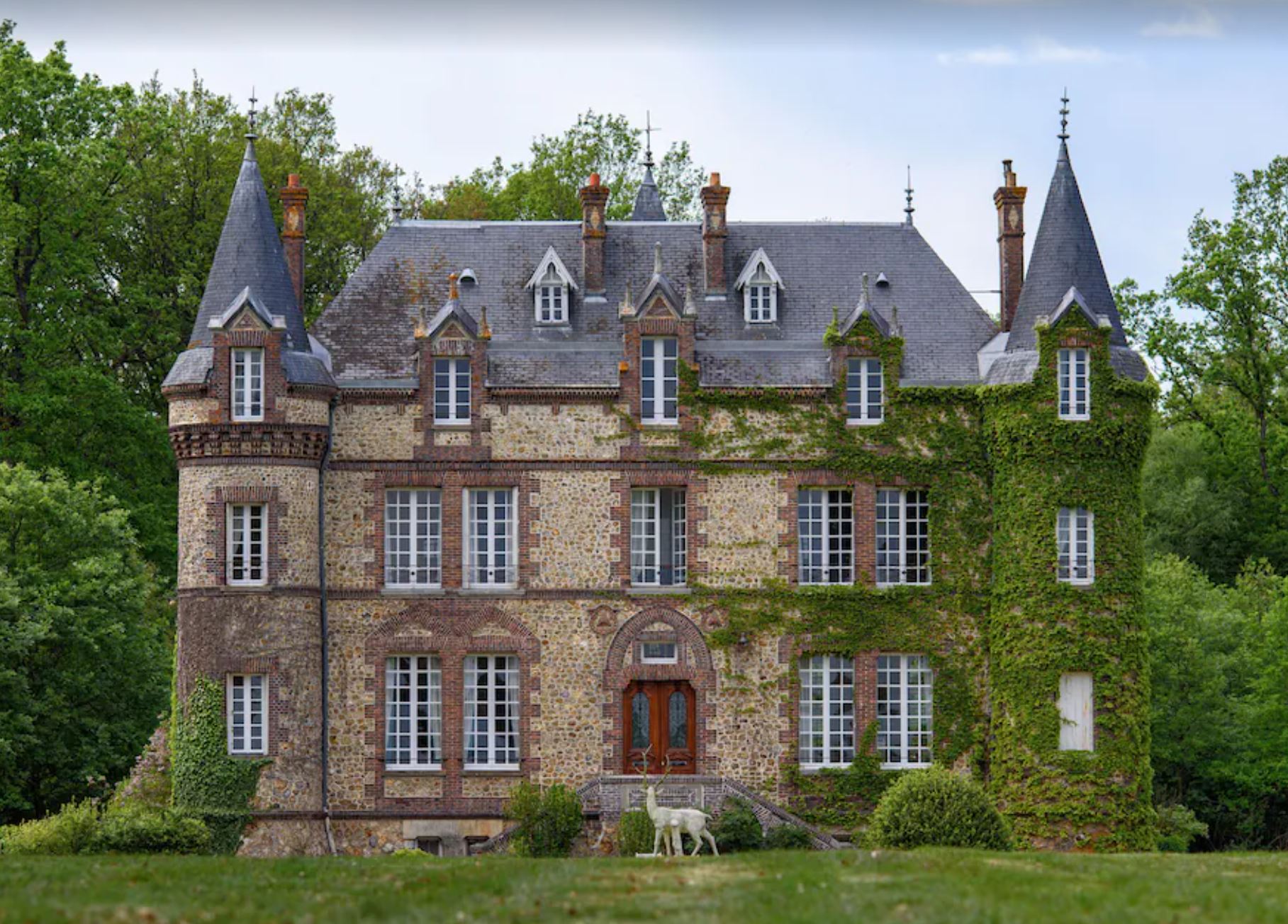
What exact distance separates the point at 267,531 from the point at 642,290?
9330 millimetres

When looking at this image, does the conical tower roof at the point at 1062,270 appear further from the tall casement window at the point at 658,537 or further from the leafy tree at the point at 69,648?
the leafy tree at the point at 69,648

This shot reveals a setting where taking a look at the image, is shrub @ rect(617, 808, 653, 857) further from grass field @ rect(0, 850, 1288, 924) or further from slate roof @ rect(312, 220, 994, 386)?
slate roof @ rect(312, 220, 994, 386)

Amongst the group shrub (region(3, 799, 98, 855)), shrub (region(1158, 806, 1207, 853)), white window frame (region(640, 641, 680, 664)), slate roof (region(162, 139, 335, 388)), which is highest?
slate roof (region(162, 139, 335, 388))

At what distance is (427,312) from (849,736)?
39.7 feet

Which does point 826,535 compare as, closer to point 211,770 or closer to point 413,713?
point 413,713

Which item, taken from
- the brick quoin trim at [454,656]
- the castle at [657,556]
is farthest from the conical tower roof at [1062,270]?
the brick quoin trim at [454,656]

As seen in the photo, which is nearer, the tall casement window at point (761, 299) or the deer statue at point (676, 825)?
the deer statue at point (676, 825)

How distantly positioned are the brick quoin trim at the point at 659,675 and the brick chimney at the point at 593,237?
7.17 meters

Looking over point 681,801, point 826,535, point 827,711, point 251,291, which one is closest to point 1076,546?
point 826,535

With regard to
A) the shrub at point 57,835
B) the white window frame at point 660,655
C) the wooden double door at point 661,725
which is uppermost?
the white window frame at point 660,655

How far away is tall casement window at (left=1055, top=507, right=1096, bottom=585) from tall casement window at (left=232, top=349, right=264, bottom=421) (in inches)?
613

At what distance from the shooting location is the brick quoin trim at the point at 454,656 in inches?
1706

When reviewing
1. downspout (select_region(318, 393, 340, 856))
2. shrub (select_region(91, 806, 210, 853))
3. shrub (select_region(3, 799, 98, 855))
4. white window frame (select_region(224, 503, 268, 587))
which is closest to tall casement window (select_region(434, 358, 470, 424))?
downspout (select_region(318, 393, 340, 856))

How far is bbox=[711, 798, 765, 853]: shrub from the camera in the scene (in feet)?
135
